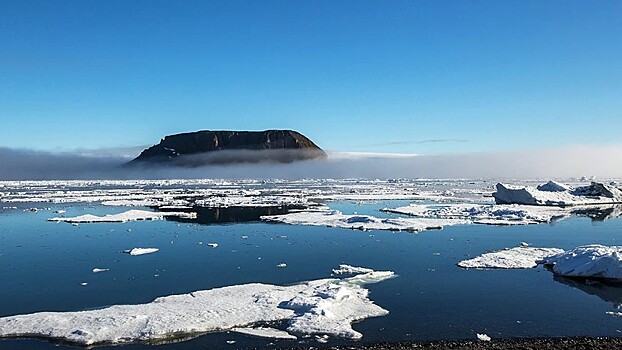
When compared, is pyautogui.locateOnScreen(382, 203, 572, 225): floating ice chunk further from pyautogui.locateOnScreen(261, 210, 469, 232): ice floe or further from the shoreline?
the shoreline

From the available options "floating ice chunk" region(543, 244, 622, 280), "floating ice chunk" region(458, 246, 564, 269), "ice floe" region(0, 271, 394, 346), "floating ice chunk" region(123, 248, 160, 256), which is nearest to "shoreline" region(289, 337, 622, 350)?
"ice floe" region(0, 271, 394, 346)

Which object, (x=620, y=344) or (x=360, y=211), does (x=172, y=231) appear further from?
(x=620, y=344)

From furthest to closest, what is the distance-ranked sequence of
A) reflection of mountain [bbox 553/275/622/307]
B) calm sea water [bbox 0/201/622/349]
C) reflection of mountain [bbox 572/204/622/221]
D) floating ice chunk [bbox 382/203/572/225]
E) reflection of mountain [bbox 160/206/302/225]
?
reflection of mountain [bbox 572/204/622/221] → reflection of mountain [bbox 160/206/302/225] → floating ice chunk [bbox 382/203/572/225] → reflection of mountain [bbox 553/275/622/307] → calm sea water [bbox 0/201/622/349]

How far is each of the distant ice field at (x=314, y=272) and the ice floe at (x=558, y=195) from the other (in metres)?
10.0

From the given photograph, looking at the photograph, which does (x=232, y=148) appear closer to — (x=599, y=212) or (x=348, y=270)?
(x=599, y=212)

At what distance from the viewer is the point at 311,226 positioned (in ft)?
66.9

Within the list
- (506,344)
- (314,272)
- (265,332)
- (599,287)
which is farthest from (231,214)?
(506,344)

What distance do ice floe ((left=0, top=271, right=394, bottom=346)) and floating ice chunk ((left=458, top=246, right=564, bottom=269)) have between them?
428 cm

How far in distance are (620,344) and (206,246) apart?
11.2m

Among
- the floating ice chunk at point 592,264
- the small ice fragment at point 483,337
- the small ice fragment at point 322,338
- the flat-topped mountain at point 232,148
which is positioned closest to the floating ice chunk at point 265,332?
the small ice fragment at point 322,338

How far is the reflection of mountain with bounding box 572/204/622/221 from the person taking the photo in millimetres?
24953

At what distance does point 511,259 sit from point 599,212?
710 inches

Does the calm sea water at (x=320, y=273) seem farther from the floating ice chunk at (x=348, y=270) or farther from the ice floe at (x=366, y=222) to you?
the ice floe at (x=366, y=222)

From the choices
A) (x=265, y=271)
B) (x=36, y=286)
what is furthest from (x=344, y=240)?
(x=36, y=286)
